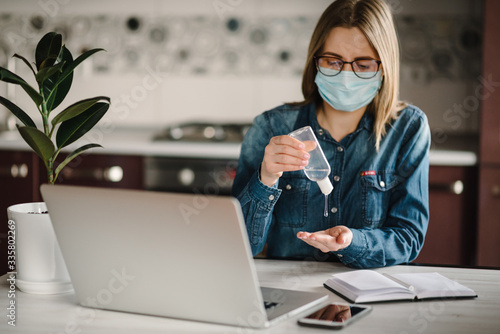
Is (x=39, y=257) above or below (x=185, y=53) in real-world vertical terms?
below

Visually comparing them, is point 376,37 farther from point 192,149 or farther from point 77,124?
point 192,149

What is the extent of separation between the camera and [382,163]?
1.59 m

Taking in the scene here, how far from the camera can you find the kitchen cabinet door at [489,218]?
259 cm

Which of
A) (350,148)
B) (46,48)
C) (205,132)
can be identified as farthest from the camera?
(205,132)

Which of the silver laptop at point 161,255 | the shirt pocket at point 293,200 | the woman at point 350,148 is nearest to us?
the silver laptop at point 161,255

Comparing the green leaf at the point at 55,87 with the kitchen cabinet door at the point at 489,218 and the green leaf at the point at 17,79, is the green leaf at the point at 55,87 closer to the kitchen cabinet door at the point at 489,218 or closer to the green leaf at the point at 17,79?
the green leaf at the point at 17,79

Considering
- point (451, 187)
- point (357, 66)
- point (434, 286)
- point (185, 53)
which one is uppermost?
point (185, 53)

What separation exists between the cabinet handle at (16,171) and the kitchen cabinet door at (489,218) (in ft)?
6.97

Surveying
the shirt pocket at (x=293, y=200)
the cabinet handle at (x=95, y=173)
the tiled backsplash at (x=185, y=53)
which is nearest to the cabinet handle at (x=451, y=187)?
the tiled backsplash at (x=185, y=53)

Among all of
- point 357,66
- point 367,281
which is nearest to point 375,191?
point 357,66

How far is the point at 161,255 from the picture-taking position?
3.08 ft

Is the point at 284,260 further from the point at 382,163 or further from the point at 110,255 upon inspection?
the point at 110,255

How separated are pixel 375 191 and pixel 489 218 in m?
1.25

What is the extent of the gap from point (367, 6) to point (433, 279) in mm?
738
